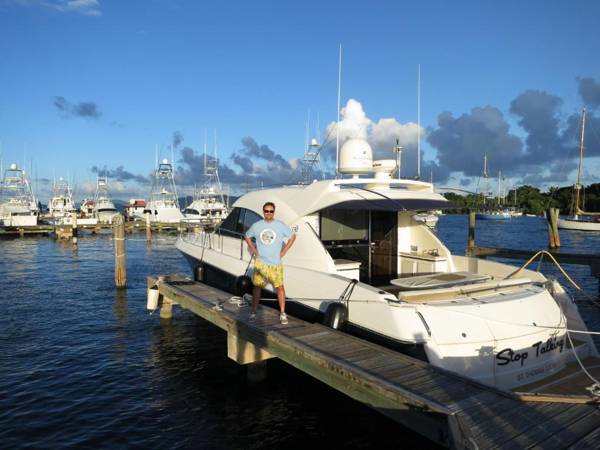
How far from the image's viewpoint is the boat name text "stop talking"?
5.65m

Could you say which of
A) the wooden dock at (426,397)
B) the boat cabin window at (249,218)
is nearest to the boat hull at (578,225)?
the boat cabin window at (249,218)

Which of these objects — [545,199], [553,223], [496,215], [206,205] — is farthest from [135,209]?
[545,199]

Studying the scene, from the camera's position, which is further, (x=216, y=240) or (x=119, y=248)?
(x=119, y=248)

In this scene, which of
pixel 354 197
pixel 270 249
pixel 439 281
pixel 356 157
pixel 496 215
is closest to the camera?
pixel 270 249

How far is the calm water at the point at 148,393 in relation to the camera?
6.01m

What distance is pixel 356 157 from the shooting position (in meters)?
9.10

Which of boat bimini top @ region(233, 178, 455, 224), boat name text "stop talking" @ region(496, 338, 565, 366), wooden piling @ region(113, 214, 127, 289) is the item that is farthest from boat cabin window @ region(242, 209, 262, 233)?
wooden piling @ region(113, 214, 127, 289)

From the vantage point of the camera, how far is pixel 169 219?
56250 millimetres

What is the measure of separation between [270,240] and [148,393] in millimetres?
3195

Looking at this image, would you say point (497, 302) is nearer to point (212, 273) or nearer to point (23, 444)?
point (23, 444)

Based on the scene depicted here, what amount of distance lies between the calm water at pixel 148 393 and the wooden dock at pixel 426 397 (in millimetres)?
1053

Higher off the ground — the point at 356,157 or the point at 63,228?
the point at 356,157

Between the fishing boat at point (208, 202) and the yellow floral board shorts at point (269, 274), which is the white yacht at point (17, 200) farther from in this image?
the yellow floral board shorts at point (269, 274)

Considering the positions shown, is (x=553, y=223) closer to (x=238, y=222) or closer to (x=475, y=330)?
(x=238, y=222)
